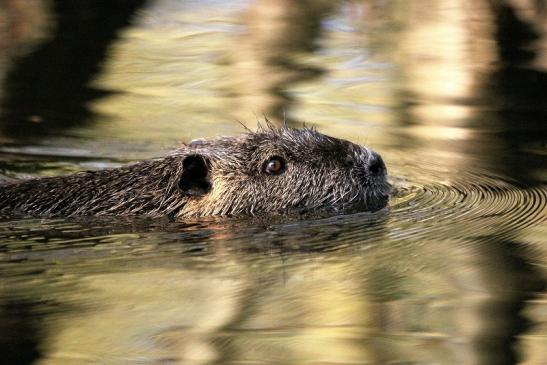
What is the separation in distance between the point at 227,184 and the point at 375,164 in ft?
2.96

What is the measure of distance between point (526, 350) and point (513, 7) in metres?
11.3

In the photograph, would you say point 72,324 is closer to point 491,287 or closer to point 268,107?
point 491,287

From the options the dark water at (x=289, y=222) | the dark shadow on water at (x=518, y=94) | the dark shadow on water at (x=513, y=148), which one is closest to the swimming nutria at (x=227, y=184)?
the dark water at (x=289, y=222)

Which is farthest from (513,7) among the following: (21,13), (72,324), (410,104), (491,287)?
(72,324)

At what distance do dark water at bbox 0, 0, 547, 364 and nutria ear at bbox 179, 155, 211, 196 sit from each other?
0.95 feet

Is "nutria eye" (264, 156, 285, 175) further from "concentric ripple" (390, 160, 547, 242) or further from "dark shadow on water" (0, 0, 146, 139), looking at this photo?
"dark shadow on water" (0, 0, 146, 139)

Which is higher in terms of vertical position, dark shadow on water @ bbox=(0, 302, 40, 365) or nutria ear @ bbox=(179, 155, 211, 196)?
dark shadow on water @ bbox=(0, 302, 40, 365)

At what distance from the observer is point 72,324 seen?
5.14 meters

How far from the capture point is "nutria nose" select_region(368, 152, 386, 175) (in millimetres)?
7568

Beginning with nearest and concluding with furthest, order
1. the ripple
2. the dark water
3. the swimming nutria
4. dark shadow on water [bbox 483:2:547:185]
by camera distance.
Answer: the dark water < the ripple < the swimming nutria < dark shadow on water [bbox 483:2:547:185]

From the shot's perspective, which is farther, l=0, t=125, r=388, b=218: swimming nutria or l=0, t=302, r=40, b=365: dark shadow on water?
l=0, t=125, r=388, b=218: swimming nutria

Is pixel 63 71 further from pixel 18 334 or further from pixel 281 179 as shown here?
pixel 18 334

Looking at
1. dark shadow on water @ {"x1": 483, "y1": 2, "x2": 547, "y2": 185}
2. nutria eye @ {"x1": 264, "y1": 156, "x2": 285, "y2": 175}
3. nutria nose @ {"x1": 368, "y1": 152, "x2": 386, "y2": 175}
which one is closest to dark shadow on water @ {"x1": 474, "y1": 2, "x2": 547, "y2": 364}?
dark shadow on water @ {"x1": 483, "y1": 2, "x2": 547, "y2": 185}

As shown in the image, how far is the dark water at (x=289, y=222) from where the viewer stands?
5.05m
